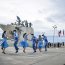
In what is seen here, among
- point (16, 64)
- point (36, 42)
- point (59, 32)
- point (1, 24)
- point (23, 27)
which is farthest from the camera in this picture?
point (59, 32)

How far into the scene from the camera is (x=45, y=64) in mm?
15031

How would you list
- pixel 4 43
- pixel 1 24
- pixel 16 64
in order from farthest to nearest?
pixel 1 24
pixel 4 43
pixel 16 64

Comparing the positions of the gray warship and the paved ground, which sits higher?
the gray warship

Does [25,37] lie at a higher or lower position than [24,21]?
lower

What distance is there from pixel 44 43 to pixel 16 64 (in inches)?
663

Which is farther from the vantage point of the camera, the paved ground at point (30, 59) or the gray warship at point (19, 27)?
the gray warship at point (19, 27)

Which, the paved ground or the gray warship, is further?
the gray warship

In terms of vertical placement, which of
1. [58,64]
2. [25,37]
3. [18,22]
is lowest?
[58,64]

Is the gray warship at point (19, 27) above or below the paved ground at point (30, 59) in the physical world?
above

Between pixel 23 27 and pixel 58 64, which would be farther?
pixel 23 27

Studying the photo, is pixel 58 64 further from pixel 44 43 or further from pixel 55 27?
pixel 55 27

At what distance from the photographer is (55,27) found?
6069cm

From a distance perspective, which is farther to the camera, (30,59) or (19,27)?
(19,27)

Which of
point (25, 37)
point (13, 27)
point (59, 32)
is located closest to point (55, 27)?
point (59, 32)
